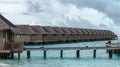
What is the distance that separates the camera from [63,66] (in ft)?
139

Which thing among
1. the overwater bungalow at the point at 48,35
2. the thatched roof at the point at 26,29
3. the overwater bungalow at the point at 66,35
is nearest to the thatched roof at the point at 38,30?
the overwater bungalow at the point at 48,35

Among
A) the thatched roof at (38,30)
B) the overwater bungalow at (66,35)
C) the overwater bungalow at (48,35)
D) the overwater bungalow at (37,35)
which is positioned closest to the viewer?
the overwater bungalow at (37,35)

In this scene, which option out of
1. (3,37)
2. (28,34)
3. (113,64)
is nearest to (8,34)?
(3,37)

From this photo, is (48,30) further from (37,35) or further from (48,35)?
(37,35)

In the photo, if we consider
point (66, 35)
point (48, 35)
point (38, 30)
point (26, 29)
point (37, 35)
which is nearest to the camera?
point (26, 29)

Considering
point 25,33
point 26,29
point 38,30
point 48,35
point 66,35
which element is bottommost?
point 66,35

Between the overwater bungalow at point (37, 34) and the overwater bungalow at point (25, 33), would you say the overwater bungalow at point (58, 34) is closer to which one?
the overwater bungalow at point (37, 34)

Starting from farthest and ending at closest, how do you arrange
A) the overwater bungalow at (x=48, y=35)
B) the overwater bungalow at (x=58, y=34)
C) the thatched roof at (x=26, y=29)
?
the overwater bungalow at (x=58, y=34) → the overwater bungalow at (x=48, y=35) → the thatched roof at (x=26, y=29)

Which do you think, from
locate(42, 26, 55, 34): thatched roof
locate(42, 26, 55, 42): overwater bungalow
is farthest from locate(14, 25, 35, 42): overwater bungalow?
locate(42, 26, 55, 34): thatched roof

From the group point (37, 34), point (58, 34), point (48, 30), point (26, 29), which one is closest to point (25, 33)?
point (26, 29)

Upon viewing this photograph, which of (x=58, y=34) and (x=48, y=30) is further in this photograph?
(x=58, y=34)

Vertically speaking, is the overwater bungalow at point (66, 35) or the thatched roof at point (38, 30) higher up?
the thatched roof at point (38, 30)

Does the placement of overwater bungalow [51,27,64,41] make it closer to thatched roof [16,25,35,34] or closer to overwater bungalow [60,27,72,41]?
overwater bungalow [60,27,72,41]

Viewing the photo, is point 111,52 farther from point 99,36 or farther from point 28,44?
point 99,36
